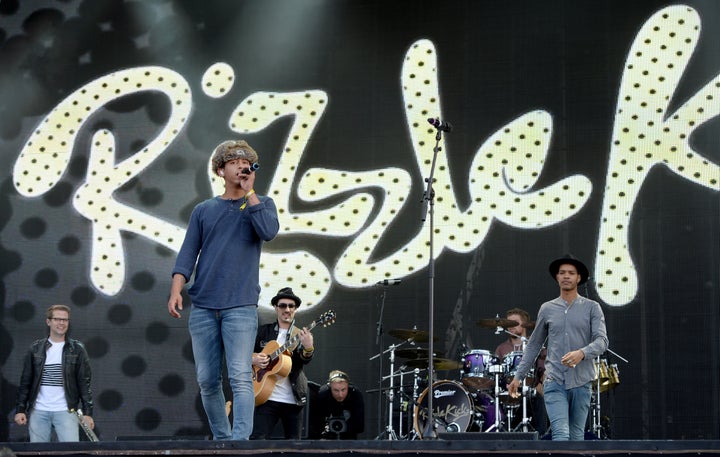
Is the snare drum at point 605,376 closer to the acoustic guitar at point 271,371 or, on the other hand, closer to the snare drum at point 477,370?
the snare drum at point 477,370

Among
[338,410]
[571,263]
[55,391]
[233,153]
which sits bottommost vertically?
[338,410]

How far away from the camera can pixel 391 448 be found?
4.74 meters

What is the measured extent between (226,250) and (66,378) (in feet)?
12.9

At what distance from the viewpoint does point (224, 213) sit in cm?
600

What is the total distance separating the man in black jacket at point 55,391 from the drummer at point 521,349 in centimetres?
354

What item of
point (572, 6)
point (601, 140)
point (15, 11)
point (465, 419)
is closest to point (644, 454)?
point (465, 419)

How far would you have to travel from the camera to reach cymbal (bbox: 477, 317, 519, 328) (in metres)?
9.44

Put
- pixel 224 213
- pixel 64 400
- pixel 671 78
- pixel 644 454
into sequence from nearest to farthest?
1. pixel 644 454
2. pixel 224 213
3. pixel 64 400
4. pixel 671 78

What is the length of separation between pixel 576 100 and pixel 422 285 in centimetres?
217

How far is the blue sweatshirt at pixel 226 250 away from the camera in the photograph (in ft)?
19.1

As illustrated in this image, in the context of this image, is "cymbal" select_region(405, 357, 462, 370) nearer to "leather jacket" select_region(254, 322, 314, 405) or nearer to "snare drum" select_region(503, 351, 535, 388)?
"snare drum" select_region(503, 351, 535, 388)

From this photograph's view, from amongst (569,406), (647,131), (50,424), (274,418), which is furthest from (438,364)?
(50,424)

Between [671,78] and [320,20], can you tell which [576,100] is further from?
[320,20]

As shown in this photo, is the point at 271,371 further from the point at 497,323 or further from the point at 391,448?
the point at 391,448
